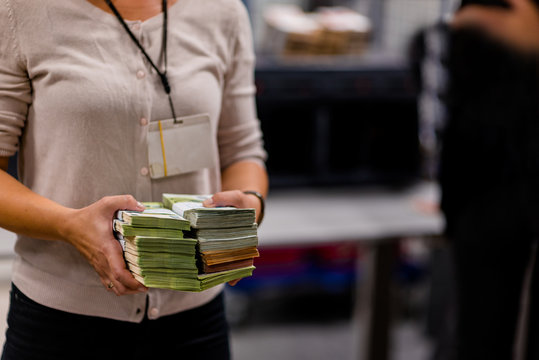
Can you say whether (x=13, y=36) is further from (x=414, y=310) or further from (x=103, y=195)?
(x=414, y=310)

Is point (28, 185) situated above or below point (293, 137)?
above

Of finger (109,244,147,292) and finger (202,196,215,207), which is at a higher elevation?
finger (202,196,215,207)

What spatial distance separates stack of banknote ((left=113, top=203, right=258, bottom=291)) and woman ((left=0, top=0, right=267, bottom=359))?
0.02 m

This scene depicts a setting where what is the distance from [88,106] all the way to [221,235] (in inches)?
10.8

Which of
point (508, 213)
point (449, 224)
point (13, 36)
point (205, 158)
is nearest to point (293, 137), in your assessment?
point (449, 224)

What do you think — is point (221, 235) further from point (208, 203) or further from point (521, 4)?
point (521, 4)

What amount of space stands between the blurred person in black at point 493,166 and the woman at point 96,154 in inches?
35.6

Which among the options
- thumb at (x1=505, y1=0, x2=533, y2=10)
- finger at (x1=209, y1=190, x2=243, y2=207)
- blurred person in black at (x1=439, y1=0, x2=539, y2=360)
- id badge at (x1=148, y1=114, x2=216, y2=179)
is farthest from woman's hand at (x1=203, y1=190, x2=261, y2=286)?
thumb at (x1=505, y1=0, x2=533, y2=10)

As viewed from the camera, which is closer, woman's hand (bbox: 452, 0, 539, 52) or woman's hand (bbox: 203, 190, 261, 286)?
woman's hand (bbox: 203, 190, 261, 286)

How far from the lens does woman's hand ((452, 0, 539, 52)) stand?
1675mm

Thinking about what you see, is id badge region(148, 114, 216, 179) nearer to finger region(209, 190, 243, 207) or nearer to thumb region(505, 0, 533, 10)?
finger region(209, 190, 243, 207)

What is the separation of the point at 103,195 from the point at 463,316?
132cm

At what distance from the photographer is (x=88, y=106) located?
93 centimetres

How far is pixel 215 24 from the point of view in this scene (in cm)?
106
